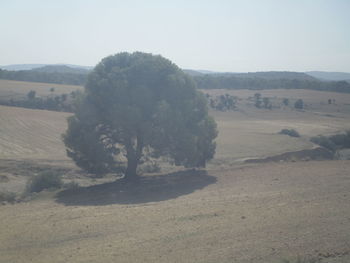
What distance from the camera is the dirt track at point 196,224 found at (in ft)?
32.9

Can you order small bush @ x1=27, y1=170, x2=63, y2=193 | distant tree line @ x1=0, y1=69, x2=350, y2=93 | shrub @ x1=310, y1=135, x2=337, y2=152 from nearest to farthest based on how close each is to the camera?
small bush @ x1=27, y1=170, x2=63, y2=193
shrub @ x1=310, y1=135, x2=337, y2=152
distant tree line @ x1=0, y1=69, x2=350, y2=93

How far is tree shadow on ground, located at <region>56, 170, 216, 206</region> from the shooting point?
67.3ft

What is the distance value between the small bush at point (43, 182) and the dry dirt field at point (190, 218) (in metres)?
2.29

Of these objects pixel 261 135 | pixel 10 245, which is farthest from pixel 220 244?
pixel 261 135

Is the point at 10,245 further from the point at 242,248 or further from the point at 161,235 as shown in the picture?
the point at 242,248

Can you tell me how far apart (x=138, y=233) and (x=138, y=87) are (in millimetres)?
Result: 14557

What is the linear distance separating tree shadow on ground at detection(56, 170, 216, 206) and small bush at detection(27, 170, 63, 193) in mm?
2416

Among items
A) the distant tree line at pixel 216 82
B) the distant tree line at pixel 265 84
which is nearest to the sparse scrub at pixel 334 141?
Answer: the distant tree line at pixel 216 82

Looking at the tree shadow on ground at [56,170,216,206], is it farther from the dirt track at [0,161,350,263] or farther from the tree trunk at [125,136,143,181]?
the tree trunk at [125,136,143,181]

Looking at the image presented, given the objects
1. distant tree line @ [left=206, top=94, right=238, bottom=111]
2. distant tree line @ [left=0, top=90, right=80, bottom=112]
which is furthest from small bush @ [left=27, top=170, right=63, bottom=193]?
distant tree line @ [left=206, top=94, right=238, bottom=111]


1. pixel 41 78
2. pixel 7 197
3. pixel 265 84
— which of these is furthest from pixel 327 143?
pixel 265 84

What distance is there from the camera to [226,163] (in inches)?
1400

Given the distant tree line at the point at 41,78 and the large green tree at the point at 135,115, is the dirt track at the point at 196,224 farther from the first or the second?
the distant tree line at the point at 41,78

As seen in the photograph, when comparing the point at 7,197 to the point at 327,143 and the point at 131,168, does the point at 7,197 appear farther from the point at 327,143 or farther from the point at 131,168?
the point at 327,143
